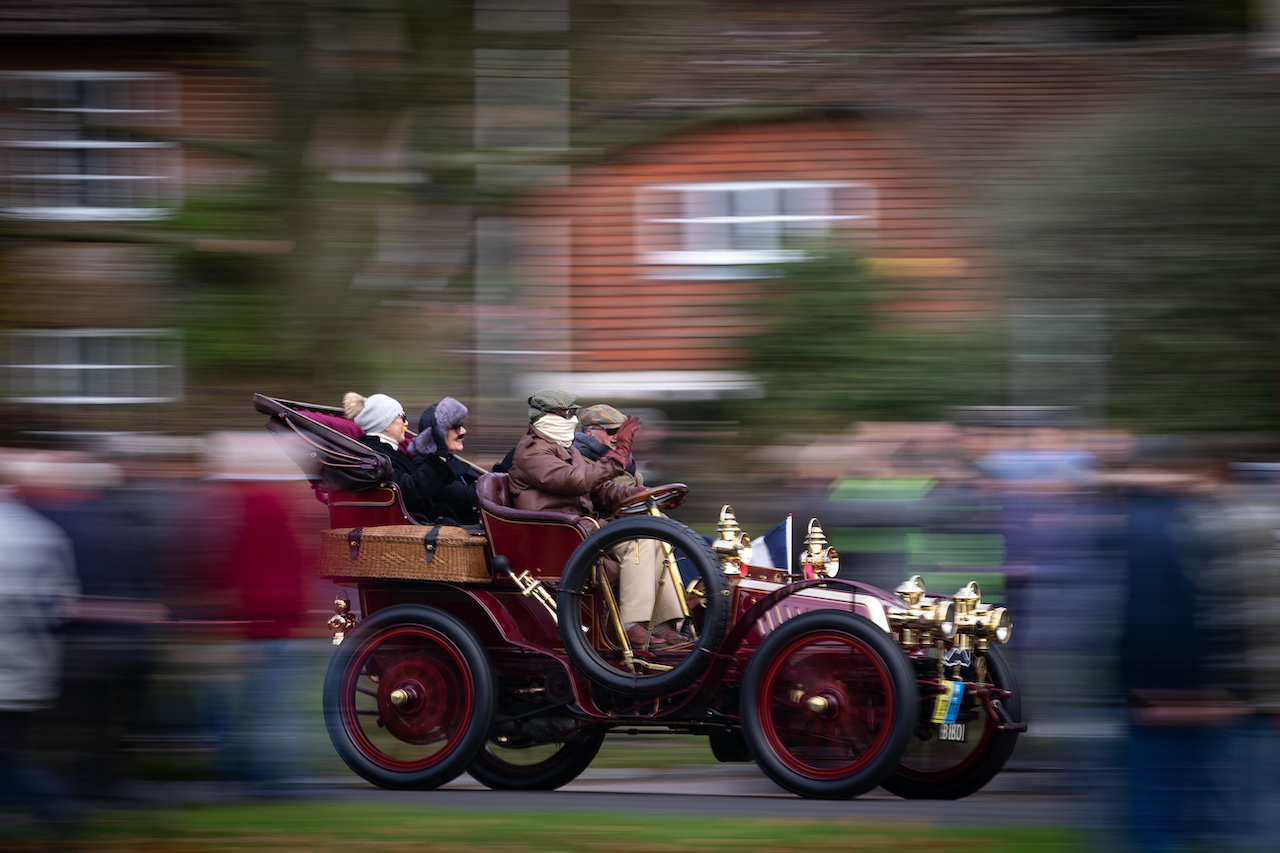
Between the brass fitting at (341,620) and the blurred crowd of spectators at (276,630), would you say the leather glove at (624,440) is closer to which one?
the blurred crowd of spectators at (276,630)

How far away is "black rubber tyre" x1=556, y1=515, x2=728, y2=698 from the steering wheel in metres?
0.27

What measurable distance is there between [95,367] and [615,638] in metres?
2.69

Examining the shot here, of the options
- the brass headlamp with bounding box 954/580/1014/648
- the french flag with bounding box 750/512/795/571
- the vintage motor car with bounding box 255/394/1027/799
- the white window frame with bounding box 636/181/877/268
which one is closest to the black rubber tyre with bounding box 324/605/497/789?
the vintage motor car with bounding box 255/394/1027/799

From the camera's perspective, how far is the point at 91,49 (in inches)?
497

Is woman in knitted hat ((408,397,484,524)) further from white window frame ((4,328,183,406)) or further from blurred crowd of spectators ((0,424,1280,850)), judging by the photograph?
white window frame ((4,328,183,406))

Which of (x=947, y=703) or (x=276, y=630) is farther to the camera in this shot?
(x=276, y=630)

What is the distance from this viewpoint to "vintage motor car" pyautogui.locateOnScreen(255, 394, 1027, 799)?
6230 millimetres

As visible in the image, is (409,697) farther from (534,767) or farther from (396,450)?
(396,450)

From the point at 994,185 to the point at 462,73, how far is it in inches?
89.5

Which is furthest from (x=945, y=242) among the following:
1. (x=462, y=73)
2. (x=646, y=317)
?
(x=646, y=317)

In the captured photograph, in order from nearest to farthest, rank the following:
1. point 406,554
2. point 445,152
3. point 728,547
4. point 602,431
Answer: point 445,152 → point 728,547 → point 406,554 → point 602,431

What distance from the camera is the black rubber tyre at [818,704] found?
6.12 metres

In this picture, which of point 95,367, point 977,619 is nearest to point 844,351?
point 977,619

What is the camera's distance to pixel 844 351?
10.4 metres
